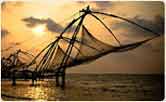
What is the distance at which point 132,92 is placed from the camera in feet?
6.44

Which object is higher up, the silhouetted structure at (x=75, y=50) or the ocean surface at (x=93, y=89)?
the silhouetted structure at (x=75, y=50)

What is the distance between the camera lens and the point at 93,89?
6.45ft

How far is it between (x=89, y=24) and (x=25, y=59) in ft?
1.30

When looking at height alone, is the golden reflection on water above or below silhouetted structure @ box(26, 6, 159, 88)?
below

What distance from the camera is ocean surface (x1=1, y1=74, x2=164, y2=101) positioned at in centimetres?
195

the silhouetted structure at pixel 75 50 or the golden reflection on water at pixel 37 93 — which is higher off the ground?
the silhouetted structure at pixel 75 50

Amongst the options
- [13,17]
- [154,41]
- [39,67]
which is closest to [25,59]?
[39,67]

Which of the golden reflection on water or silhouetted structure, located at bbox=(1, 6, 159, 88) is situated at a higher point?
silhouetted structure, located at bbox=(1, 6, 159, 88)

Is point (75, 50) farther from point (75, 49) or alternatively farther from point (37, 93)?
point (37, 93)

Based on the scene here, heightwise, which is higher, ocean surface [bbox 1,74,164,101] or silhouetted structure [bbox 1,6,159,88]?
silhouetted structure [bbox 1,6,159,88]

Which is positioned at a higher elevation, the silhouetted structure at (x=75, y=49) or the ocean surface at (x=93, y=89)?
the silhouetted structure at (x=75, y=49)

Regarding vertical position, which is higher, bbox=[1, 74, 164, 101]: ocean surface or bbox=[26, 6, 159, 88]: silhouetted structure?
bbox=[26, 6, 159, 88]: silhouetted structure

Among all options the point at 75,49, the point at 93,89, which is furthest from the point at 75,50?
the point at 93,89

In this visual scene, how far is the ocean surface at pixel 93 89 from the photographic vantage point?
1.95 m
